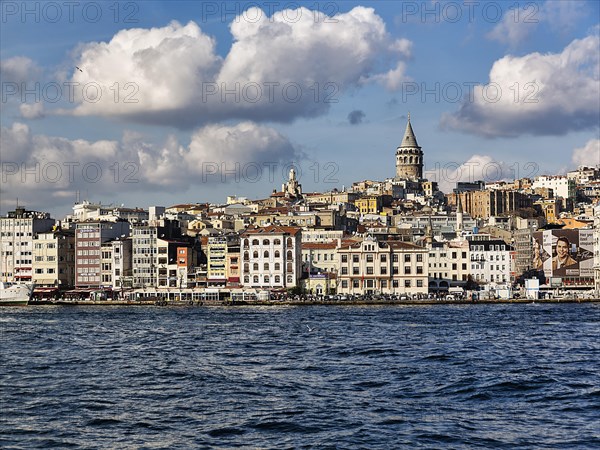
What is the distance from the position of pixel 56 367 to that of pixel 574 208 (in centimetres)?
14316

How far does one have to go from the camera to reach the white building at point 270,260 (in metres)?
91.9

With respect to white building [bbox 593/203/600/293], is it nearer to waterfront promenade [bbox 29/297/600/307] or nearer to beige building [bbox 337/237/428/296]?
waterfront promenade [bbox 29/297/600/307]

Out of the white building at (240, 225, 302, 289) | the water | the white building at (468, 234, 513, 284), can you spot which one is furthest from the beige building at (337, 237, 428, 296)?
the water

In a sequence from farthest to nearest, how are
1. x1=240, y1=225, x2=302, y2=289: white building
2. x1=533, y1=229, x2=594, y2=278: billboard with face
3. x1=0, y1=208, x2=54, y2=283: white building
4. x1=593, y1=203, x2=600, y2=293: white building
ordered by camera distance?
1. x1=533, y1=229, x2=594, y2=278: billboard with face
2. x1=593, y1=203, x2=600, y2=293: white building
3. x1=0, y1=208, x2=54, y2=283: white building
4. x1=240, y1=225, x2=302, y2=289: white building

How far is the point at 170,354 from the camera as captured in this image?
137 feet

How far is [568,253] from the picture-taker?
106938 millimetres

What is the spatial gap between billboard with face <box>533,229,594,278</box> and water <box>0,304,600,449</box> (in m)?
51.8

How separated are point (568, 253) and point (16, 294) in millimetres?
54730

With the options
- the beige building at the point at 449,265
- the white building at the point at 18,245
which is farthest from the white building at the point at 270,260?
the white building at the point at 18,245

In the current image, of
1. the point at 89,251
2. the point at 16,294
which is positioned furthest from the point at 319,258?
the point at 16,294

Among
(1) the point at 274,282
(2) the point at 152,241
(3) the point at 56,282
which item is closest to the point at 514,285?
(1) the point at 274,282

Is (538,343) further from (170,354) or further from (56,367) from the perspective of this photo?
(56,367)

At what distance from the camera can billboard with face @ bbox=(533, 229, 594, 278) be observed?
350 ft

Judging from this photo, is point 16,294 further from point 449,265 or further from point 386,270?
point 449,265
